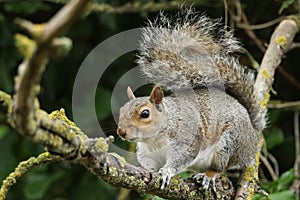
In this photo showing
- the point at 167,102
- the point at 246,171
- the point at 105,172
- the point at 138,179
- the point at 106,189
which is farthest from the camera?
the point at 106,189

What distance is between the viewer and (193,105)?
5.12 ft

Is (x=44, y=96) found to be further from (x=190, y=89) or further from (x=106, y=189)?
(x=190, y=89)

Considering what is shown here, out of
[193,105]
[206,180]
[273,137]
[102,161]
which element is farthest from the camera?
[273,137]

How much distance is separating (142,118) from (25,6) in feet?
3.01

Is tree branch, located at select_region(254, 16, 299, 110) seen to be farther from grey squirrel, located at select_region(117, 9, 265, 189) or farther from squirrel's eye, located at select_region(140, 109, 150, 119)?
squirrel's eye, located at select_region(140, 109, 150, 119)

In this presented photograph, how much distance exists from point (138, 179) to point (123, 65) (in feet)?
4.37

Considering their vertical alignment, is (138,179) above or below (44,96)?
below

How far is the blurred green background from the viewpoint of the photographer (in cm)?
216

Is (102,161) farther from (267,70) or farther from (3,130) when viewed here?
(3,130)

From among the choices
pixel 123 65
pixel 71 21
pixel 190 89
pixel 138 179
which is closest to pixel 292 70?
pixel 123 65

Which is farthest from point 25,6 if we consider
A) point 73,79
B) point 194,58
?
point 194,58

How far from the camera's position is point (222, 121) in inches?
59.8

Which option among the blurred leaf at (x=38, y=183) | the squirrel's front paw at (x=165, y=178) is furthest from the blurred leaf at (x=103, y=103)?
the squirrel's front paw at (x=165, y=178)

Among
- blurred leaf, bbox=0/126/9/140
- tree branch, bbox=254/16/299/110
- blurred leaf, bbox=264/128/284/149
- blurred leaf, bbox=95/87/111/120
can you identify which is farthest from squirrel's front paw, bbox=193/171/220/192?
blurred leaf, bbox=0/126/9/140
